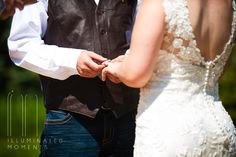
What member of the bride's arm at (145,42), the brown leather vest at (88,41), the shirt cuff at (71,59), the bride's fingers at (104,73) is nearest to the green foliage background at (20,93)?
the brown leather vest at (88,41)

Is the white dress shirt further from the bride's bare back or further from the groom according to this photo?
the bride's bare back

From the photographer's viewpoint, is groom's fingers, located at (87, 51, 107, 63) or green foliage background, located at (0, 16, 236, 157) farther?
green foliage background, located at (0, 16, 236, 157)

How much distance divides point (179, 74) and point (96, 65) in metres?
0.35

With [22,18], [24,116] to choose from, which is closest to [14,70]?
[24,116]

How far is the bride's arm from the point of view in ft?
8.39

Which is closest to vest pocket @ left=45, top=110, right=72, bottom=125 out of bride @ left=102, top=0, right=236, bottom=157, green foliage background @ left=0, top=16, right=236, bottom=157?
bride @ left=102, top=0, right=236, bottom=157

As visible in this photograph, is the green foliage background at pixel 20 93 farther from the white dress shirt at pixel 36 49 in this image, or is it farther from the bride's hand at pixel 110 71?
the bride's hand at pixel 110 71

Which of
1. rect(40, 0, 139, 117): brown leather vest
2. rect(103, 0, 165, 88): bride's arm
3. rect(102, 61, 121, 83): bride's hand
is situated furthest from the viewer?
rect(40, 0, 139, 117): brown leather vest

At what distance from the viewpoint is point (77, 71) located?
9.68 ft

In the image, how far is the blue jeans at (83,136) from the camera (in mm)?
2990

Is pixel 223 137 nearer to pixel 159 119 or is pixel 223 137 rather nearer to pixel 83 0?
pixel 159 119

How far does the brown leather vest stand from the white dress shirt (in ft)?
0.16

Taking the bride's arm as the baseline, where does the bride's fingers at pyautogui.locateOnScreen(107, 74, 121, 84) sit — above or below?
below

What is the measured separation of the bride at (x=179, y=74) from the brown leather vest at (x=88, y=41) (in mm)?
278
